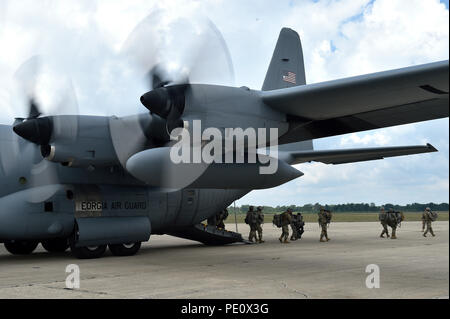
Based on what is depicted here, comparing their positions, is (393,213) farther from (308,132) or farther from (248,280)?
(248,280)

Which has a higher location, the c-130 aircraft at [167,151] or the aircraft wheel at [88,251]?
the c-130 aircraft at [167,151]

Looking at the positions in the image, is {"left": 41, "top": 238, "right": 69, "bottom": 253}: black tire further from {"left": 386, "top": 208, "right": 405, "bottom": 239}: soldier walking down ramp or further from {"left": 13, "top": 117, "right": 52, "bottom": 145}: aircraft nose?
{"left": 386, "top": 208, "right": 405, "bottom": 239}: soldier walking down ramp

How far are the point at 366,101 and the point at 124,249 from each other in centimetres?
805

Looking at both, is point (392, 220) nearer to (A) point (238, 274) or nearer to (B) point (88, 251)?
(A) point (238, 274)

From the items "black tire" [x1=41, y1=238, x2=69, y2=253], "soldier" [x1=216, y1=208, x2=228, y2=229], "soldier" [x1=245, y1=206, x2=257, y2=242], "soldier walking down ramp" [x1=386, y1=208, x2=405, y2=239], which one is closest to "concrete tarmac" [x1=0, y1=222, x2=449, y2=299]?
"black tire" [x1=41, y1=238, x2=69, y2=253]

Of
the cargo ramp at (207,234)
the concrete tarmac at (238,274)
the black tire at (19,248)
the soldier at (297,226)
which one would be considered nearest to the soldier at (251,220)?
the cargo ramp at (207,234)

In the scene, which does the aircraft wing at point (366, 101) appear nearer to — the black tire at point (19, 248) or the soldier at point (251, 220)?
the soldier at point (251, 220)

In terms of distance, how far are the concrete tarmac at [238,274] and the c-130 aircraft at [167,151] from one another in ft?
3.85

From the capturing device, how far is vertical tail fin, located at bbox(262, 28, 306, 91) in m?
16.6

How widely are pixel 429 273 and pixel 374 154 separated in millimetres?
7533

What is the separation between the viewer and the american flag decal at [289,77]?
16734 millimetres

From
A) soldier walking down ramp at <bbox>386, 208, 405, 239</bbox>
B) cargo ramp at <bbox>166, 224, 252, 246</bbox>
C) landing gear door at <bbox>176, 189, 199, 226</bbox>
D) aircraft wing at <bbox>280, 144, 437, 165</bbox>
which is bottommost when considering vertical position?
cargo ramp at <bbox>166, 224, 252, 246</bbox>

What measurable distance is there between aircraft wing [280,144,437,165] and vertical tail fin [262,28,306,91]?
95.1 inches

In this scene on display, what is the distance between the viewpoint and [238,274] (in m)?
10.1
